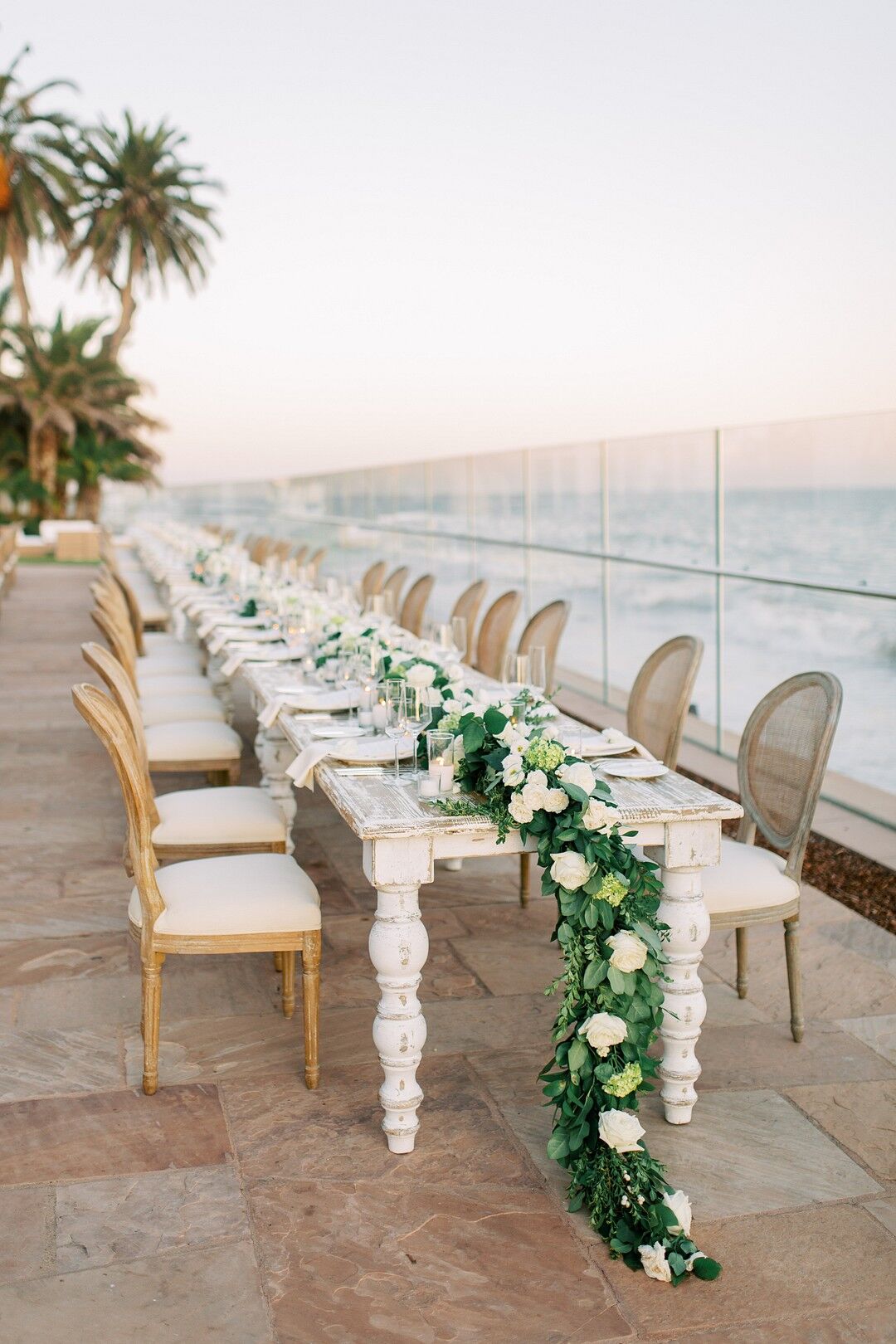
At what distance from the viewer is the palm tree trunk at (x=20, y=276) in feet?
90.5

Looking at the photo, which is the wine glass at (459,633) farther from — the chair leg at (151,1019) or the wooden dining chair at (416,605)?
the wooden dining chair at (416,605)

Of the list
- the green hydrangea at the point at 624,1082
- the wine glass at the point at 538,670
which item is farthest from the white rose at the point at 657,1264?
the wine glass at the point at 538,670

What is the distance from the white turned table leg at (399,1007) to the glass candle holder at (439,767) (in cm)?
30

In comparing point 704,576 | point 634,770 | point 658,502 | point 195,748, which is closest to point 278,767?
point 195,748

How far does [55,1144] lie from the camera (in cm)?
284

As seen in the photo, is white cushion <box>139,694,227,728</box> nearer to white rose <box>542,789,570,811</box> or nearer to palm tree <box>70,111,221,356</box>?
white rose <box>542,789,570,811</box>

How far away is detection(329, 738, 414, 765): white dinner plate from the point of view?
334cm

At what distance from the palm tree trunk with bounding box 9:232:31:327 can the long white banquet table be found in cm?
2726

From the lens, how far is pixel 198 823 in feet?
12.5

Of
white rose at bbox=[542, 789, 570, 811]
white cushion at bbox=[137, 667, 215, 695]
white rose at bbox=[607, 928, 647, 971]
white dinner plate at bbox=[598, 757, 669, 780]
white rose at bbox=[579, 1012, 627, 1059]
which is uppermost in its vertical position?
white rose at bbox=[542, 789, 570, 811]

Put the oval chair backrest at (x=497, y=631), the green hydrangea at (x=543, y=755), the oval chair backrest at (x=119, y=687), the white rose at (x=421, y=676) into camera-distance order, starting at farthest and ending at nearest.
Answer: the oval chair backrest at (x=497, y=631) < the oval chair backrest at (x=119, y=687) < the white rose at (x=421, y=676) < the green hydrangea at (x=543, y=755)

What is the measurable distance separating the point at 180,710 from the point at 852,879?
112 inches

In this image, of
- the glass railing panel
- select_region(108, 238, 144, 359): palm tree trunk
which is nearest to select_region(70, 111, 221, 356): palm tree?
select_region(108, 238, 144, 359): palm tree trunk

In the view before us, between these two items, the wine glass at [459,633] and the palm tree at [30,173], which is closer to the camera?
the wine glass at [459,633]
